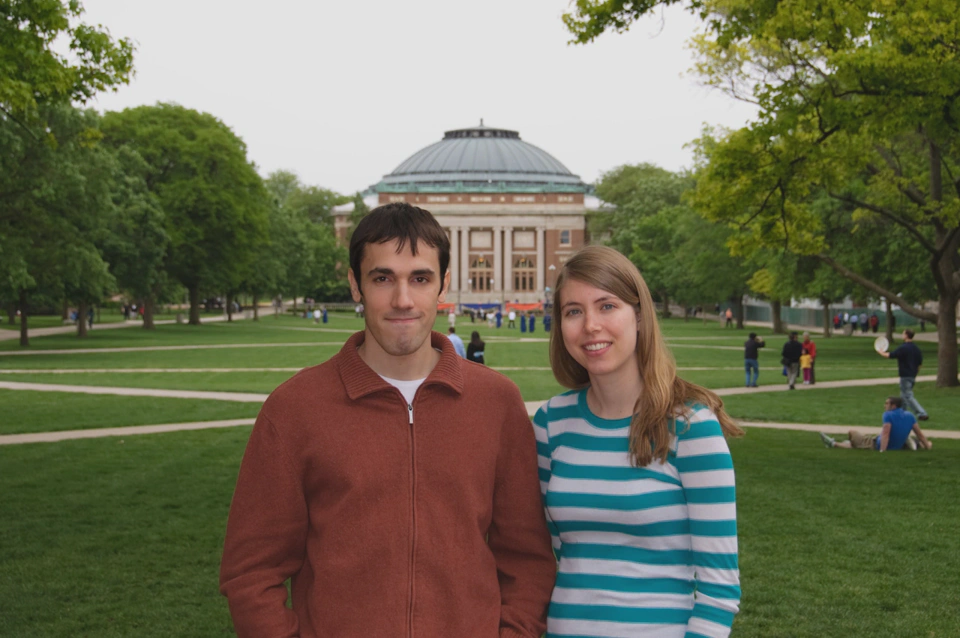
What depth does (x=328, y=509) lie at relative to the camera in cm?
289

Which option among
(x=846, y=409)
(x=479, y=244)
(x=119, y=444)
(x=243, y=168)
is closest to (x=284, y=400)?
(x=119, y=444)

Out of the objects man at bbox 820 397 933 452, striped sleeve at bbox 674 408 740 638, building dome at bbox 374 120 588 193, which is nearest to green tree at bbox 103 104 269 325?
man at bbox 820 397 933 452

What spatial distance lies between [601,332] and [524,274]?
410 ft

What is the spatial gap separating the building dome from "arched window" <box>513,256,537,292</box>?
1149 centimetres

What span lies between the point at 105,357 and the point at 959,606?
103 feet

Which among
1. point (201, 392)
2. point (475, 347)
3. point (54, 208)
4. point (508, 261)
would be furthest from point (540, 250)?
point (475, 347)

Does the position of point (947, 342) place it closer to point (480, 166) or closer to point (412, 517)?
point (412, 517)

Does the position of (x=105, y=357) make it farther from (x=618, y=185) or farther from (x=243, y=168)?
(x=618, y=185)

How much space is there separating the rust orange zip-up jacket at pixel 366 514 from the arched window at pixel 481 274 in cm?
12353

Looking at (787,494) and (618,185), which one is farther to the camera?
(618,185)

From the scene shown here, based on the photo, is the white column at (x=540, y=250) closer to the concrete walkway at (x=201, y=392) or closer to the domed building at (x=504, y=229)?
the domed building at (x=504, y=229)

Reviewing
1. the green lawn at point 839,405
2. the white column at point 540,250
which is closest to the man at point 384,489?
the green lawn at point 839,405

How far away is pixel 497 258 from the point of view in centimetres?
12656

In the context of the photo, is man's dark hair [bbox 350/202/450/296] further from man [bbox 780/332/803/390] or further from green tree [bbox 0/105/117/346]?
green tree [bbox 0/105/117/346]
